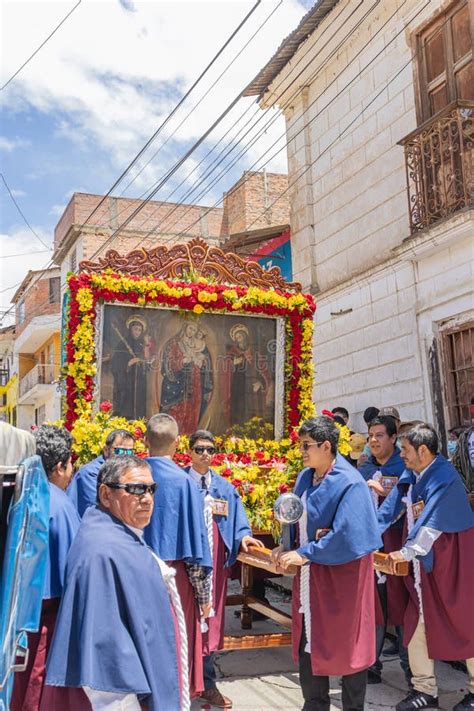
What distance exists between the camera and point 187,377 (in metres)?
7.95

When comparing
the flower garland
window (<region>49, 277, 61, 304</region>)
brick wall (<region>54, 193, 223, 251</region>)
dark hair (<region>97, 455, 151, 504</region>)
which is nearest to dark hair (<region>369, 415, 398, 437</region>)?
the flower garland

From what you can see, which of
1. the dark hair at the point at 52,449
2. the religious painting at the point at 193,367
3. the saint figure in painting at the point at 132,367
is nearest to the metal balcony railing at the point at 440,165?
the religious painting at the point at 193,367

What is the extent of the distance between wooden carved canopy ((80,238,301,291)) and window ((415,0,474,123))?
3884mm

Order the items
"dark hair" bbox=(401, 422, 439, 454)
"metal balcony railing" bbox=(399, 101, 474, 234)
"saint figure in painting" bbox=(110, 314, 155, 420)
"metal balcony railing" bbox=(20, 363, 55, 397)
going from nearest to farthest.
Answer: "dark hair" bbox=(401, 422, 439, 454) → "saint figure in painting" bbox=(110, 314, 155, 420) → "metal balcony railing" bbox=(399, 101, 474, 234) → "metal balcony railing" bbox=(20, 363, 55, 397)

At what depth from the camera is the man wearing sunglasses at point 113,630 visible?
2.45m

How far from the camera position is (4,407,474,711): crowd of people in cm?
252

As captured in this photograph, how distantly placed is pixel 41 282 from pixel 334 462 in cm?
3182

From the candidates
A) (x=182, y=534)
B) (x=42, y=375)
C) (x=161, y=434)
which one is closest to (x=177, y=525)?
(x=182, y=534)

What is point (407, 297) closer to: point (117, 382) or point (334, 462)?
point (117, 382)

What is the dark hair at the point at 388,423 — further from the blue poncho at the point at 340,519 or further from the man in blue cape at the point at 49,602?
the man in blue cape at the point at 49,602

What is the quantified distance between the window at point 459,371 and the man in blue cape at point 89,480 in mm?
5111

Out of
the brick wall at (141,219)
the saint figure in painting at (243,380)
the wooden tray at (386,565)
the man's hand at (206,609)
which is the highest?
the brick wall at (141,219)

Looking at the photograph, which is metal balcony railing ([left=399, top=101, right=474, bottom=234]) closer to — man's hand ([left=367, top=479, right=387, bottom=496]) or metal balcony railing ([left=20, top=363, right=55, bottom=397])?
man's hand ([left=367, top=479, right=387, bottom=496])

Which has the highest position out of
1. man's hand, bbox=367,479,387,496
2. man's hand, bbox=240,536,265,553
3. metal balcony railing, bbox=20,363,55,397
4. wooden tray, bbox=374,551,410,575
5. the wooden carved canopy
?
metal balcony railing, bbox=20,363,55,397
